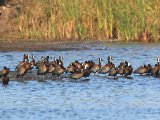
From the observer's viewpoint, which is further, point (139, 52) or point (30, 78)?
point (139, 52)

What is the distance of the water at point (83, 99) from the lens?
1764cm

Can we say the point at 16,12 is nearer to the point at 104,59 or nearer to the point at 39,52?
the point at 39,52

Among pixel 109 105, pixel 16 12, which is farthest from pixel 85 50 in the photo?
pixel 109 105

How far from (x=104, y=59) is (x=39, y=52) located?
10.2 ft

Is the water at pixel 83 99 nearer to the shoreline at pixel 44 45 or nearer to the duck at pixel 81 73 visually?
the duck at pixel 81 73

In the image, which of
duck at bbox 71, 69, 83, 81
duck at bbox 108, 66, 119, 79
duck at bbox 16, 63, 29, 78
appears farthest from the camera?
duck at bbox 108, 66, 119, 79

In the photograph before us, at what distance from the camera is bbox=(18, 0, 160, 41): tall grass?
31.9m

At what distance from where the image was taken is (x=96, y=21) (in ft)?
107

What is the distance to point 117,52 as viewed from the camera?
3106 centimetres

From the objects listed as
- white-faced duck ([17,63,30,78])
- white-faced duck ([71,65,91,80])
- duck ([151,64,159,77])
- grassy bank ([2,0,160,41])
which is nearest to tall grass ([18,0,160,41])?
grassy bank ([2,0,160,41])

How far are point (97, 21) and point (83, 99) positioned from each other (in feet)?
42.4

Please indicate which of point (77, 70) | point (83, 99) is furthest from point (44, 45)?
point (83, 99)

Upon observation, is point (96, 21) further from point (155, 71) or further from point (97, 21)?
point (155, 71)

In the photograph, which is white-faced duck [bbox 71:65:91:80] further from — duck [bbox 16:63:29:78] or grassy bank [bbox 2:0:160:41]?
grassy bank [bbox 2:0:160:41]
